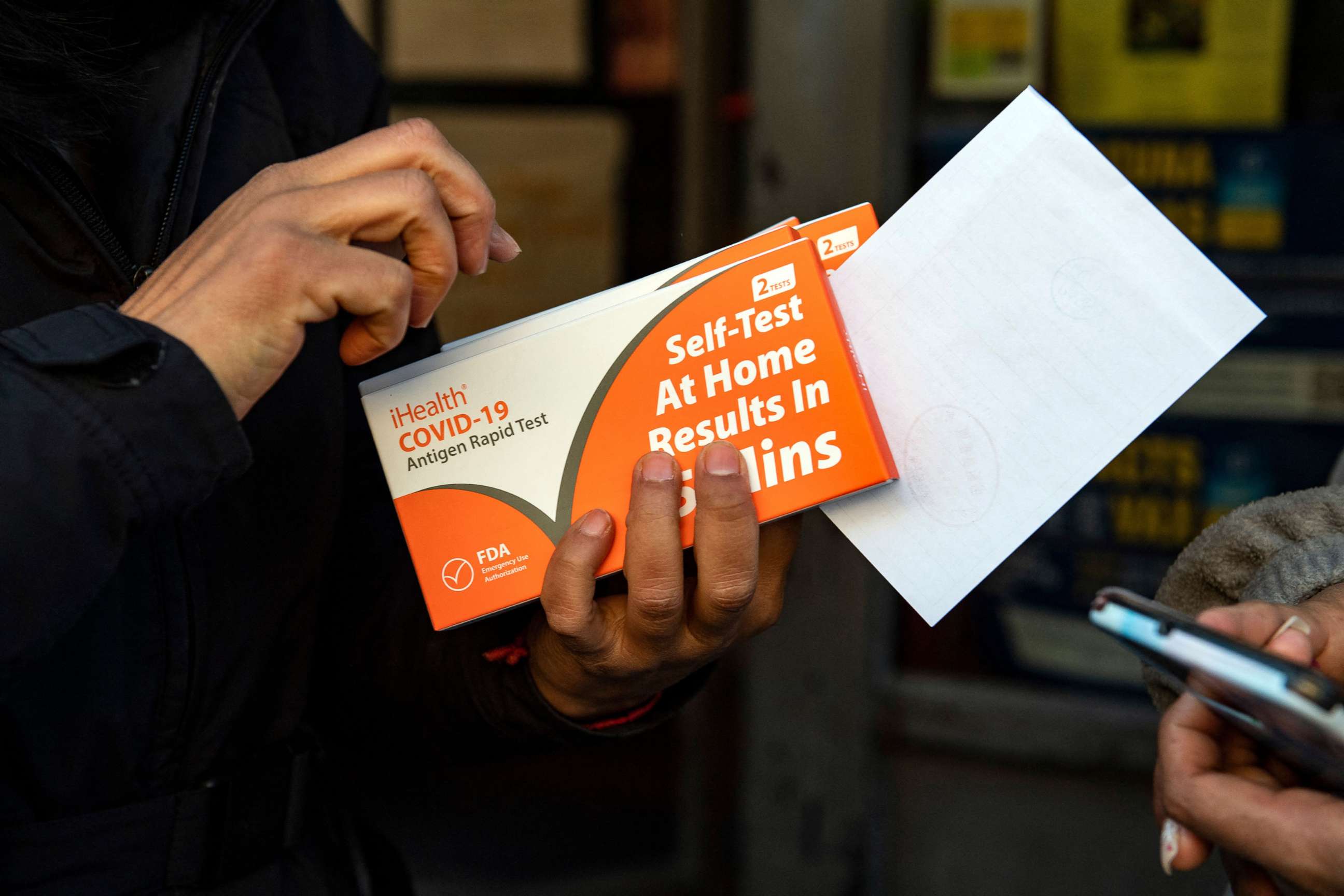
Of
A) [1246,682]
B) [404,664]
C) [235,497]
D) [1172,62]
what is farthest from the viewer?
[1172,62]

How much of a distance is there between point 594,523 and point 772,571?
21 cm

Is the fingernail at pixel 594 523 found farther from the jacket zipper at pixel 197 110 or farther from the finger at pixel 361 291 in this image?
the jacket zipper at pixel 197 110

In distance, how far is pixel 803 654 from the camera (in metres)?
2.31

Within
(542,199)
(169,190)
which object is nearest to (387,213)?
(169,190)

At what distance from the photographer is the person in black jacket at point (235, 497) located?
2.24ft

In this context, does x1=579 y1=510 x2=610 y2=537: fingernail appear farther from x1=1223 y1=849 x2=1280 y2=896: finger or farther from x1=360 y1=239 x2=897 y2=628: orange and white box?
x1=1223 y1=849 x2=1280 y2=896: finger

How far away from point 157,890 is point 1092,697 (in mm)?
1810

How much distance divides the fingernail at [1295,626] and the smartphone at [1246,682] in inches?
2.4

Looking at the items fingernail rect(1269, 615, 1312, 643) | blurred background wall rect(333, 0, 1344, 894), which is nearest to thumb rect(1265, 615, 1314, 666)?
fingernail rect(1269, 615, 1312, 643)

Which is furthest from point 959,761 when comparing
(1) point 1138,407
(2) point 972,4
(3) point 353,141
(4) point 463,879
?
→ (3) point 353,141

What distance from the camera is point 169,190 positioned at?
0.88 m

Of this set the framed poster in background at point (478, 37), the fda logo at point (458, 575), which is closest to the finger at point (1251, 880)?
the fda logo at point (458, 575)

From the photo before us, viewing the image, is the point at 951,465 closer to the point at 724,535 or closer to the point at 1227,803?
the point at 724,535

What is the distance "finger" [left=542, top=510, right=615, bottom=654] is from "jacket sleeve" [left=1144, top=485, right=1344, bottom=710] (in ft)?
1.59
